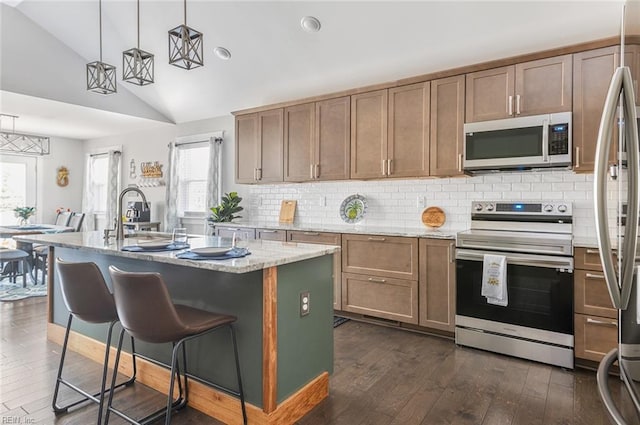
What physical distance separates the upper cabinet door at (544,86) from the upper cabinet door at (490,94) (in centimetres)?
6

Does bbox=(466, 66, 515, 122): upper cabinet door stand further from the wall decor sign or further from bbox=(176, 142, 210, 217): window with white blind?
the wall decor sign

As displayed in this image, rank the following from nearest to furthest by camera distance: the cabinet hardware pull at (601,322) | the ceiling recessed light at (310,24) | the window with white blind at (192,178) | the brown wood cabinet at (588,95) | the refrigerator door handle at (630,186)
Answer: the refrigerator door handle at (630,186)
the cabinet hardware pull at (601,322)
the brown wood cabinet at (588,95)
the ceiling recessed light at (310,24)
the window with white blind at (192,178)

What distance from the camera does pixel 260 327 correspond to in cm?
195

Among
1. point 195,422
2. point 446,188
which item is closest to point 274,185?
point 446,188

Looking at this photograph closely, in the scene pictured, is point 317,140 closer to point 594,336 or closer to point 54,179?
point 594,336

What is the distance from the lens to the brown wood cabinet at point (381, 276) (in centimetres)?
345

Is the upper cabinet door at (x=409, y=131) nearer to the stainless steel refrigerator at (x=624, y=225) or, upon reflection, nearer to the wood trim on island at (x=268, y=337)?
the wood trim on island at (x=268, y=337)

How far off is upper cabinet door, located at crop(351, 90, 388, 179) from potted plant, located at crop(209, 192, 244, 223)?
1813mm

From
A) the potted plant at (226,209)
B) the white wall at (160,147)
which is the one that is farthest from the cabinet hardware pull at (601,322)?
the white wall at (160,147)

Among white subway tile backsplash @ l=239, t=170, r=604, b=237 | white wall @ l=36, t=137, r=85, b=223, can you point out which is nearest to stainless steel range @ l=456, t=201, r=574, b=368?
white subway tile backsplash @ l=239, t=170, r=604, b=237

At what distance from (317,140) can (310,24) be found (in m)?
1.20

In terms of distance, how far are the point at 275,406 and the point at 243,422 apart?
186 millimetres

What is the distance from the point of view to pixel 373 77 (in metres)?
4.11

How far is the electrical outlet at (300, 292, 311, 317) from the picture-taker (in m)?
2.14
